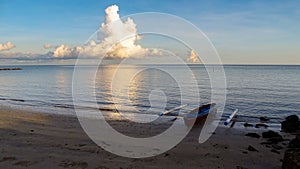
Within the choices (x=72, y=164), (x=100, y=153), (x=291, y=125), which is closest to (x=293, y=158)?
(x=100, y=153)

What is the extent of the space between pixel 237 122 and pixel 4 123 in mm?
16798

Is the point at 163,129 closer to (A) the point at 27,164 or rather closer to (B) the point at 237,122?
(B) the point at 237,122

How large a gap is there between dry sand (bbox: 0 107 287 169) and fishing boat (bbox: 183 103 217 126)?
325 cm

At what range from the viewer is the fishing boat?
18078 mm

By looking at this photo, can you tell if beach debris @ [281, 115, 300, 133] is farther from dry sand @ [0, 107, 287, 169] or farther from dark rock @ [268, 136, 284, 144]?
dry sand @ [0, 107, 287, 169]

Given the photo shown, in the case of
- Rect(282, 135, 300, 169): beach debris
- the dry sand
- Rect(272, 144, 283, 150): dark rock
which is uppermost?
Rect(282, 135, 300, 169): beach debris

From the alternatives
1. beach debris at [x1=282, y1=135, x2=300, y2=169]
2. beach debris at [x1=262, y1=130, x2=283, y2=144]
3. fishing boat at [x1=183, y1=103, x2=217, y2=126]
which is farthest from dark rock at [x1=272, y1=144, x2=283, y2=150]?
fishing boat at [x1=183, y1=103, x2=217, y2=126]

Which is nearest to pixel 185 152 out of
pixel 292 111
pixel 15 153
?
pixel 15 153

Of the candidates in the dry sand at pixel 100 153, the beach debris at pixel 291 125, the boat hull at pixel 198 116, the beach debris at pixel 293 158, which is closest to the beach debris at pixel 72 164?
the dry sand at pixel 100 153

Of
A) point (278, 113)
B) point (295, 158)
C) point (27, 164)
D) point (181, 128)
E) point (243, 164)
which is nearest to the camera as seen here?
point (295, 158)

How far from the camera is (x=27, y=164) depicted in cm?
896

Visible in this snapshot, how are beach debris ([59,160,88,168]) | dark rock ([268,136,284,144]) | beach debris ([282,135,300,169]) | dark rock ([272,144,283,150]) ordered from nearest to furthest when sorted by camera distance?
beach debris ([282,135,300,169])
beach debris ([59,160,88,168])
dark rock ([272,144,283,150])
dark rock ([268,136,284,144])

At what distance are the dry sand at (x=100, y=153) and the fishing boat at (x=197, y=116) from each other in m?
3.25

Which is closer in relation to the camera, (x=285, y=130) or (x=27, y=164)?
(x=27, y=164)
